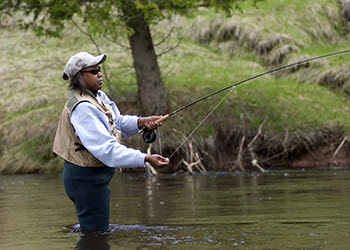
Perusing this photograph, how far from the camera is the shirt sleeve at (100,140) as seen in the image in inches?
180

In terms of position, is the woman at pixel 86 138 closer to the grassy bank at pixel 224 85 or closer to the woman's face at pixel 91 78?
the woman's face at pixel 91 78

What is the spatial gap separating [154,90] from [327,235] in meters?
9.10

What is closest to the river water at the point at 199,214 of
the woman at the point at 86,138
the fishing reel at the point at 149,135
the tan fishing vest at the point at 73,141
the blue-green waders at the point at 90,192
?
the blue-green waders at the point at 90,192

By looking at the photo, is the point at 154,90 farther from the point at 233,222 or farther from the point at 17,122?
the point at 233,222

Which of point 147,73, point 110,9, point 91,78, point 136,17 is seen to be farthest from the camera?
→ point 147,73

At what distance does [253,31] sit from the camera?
18344 mm

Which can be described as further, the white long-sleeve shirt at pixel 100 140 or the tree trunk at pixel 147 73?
the tree trunk at pixel 147 73

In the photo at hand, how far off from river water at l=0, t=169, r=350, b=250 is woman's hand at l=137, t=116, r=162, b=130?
89 centimetres

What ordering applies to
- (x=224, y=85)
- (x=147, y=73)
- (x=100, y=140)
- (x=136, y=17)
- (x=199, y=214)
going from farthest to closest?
(x=224, y=85) → (x=147, y=73) → (x=136, y=17) → (x=199, y=214) → (x=100, y=140)

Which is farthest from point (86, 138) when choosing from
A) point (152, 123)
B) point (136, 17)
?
point (136, 17)

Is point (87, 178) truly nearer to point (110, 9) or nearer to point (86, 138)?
point (86, 138)

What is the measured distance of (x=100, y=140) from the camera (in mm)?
4734

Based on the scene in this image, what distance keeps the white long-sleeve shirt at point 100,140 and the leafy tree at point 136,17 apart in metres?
6.92

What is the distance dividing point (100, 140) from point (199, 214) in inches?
81.4
